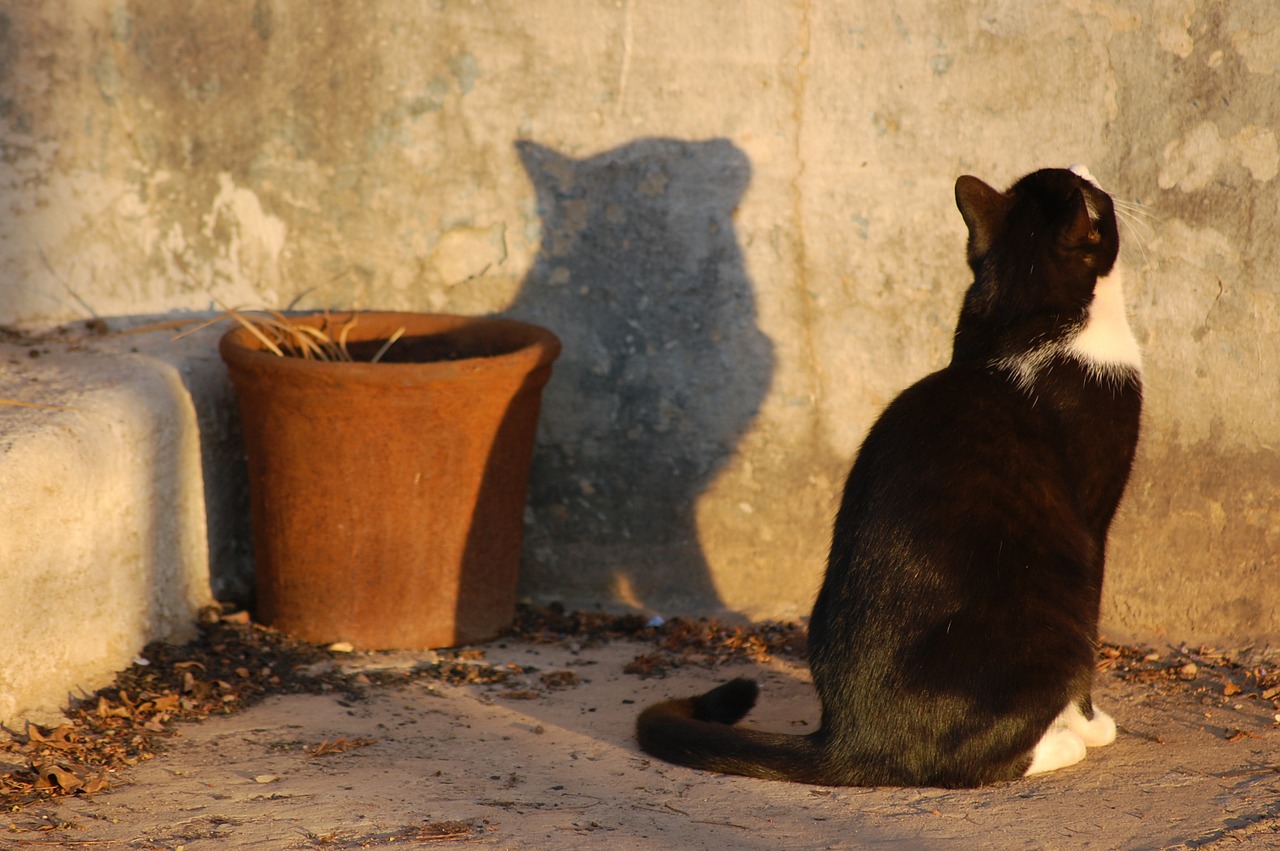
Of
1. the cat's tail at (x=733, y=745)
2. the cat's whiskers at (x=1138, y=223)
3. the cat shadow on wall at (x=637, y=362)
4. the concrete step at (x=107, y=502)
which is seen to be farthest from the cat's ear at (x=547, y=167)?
the cat's tail at (x=733, y=745)

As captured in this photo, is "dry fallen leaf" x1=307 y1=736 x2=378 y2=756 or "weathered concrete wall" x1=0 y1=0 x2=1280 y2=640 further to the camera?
"weathered concrete wall" x1=0 y1=0 x2=1280 y2=640

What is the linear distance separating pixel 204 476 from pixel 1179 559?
9.18 ft

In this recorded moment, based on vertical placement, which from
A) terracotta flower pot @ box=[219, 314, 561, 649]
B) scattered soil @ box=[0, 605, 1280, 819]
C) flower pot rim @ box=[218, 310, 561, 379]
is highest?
flower pot rim @ box=[218, 310, 561, 379]

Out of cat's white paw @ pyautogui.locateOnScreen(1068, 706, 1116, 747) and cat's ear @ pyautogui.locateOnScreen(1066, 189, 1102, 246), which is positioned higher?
cat's ear @ pyautogui.locateOnScreen(1066, 189, 1102, 246)

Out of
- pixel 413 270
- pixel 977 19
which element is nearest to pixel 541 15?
pixel 413 270

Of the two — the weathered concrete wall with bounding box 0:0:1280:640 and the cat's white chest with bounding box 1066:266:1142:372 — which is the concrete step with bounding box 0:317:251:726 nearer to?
the weathered concrete wall with bounding box 0:0:1280:640

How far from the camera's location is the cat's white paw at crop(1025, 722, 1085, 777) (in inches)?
101

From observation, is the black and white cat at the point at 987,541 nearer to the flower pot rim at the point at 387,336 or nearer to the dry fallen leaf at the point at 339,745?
the dry fallen leaf at the point at 339,745

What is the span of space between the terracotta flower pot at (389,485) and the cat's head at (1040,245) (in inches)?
51.1

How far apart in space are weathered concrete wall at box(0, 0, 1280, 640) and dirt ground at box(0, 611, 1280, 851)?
48 centimetres

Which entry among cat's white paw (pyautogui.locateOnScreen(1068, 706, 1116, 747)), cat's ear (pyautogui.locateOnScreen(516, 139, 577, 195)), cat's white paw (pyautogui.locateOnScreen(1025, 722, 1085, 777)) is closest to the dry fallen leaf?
cat's white paw (pyautogui.locateOnScreen(1025, 722, 1085, 777))

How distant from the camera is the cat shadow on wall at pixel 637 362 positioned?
12.0 feet

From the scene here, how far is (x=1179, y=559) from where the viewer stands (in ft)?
11.3

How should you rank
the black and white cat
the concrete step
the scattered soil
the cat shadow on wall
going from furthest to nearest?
the cat shadow on wall < the concrete step < the scattered soil < the black and white cat
